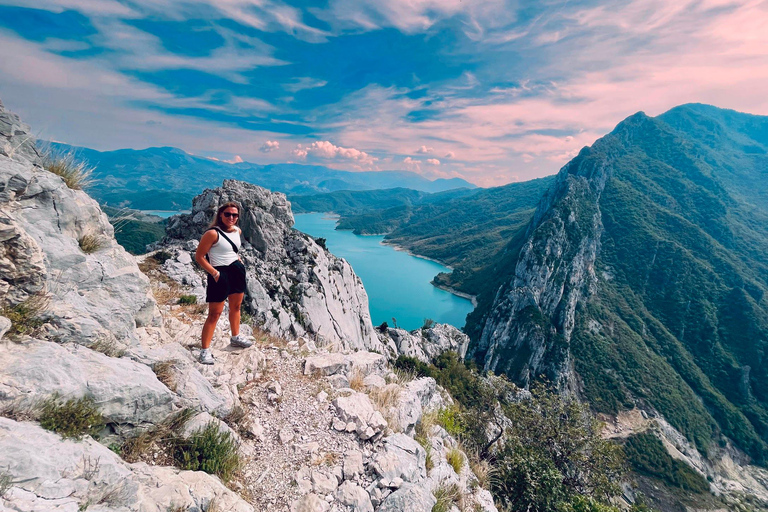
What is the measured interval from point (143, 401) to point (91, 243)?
3.09 meters

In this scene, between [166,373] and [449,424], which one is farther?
[449,424]

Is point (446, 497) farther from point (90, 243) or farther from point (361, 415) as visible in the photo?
point (90, 243)

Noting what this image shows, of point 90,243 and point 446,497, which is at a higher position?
point 90,243

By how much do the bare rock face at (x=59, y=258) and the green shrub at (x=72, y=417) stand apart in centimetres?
103

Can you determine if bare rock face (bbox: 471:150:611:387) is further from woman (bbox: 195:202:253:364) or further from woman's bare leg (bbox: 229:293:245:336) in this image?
woman (bbox: 195:202:253:364)

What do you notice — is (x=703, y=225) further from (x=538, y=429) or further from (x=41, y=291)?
(x=41, y=291)

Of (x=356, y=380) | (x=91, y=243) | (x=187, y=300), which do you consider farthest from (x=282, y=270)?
(x=91, y=243)

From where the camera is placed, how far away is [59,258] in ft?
14.9

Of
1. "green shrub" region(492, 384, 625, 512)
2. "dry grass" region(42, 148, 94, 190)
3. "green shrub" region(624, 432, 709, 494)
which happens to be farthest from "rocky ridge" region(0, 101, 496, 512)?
"green shrub" region(624, 432, 709, 494)

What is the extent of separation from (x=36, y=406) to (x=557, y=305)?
11130cm

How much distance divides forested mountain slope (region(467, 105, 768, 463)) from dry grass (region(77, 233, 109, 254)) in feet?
302

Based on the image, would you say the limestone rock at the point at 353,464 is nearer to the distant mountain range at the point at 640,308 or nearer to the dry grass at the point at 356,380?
the dry grass at the point at 356,380

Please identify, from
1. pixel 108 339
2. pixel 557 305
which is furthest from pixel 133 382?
pixel 557 305

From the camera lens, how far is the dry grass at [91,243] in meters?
5.17
